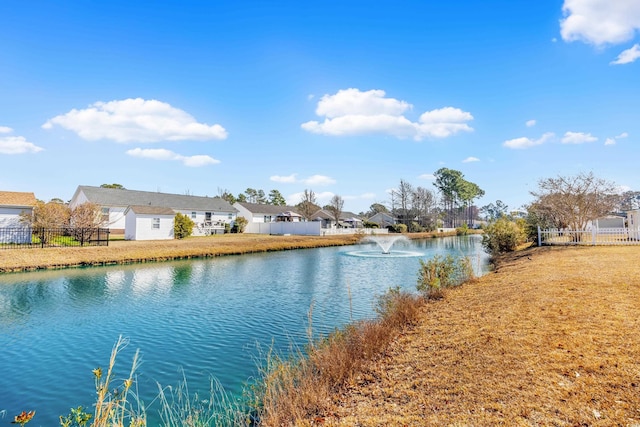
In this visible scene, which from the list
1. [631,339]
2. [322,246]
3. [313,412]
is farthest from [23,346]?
[322,246]

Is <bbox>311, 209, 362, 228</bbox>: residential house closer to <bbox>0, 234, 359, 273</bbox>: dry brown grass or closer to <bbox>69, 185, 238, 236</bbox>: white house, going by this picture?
<bbox>69, 185, 238, 236</bbox>: white house

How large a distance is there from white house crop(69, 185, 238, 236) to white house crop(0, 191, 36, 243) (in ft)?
18.3

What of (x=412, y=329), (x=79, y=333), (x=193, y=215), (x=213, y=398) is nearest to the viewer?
(x=213, y=398)

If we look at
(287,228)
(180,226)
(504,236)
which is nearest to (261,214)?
(287,228)

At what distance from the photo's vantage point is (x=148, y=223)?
31.8 meters

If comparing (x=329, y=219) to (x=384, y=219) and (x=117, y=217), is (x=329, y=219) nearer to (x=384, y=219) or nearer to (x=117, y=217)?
(x=384, y=219)

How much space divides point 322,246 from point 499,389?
1283 inches

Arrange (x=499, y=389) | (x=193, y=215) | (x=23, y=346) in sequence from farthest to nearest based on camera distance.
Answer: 1. (x=193, y=215)
2. (x=23, y=346)
3. (x=499, y=389)

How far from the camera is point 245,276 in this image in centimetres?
1755

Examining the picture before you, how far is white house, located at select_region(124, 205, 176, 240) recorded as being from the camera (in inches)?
1225

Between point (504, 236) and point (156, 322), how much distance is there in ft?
71.5

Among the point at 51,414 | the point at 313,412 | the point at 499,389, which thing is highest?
the point at 499,389

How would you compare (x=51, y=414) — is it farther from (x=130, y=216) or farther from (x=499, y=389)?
(x=130, y=216)

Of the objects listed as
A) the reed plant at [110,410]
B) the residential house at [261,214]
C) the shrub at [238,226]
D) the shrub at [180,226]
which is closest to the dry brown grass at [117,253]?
the shrub at [180,226]
